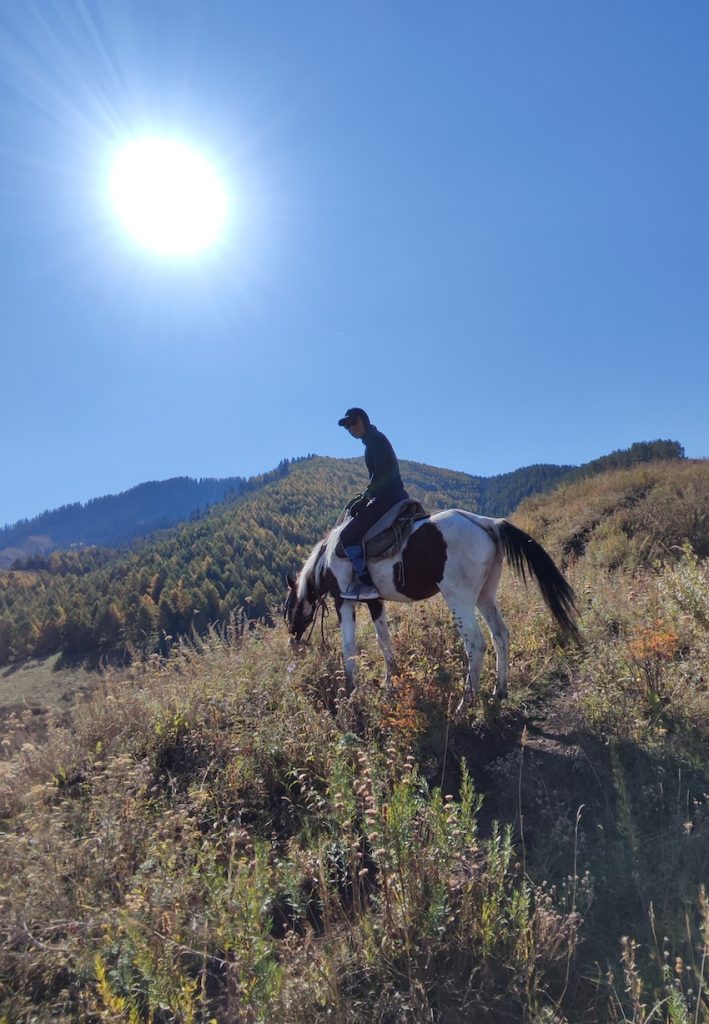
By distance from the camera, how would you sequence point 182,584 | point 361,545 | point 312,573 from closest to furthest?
point 361,545, point 312,573, point 182,584

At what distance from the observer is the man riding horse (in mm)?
5496

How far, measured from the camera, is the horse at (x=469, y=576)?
475 cm

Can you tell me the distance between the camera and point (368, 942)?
80.8 inches

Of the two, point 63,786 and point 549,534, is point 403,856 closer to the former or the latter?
point 63,786

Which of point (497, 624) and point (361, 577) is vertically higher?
point (361, 577)

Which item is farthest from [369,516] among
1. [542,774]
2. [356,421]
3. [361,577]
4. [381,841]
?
[381,841]

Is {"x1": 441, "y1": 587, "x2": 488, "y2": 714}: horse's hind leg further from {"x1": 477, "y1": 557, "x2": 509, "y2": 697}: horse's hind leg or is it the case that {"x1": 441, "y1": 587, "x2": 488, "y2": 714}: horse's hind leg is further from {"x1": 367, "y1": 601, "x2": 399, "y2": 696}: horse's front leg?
{"x1": 367, "y1": 601, "x2": 399, "y2": 696}: horse's front leg

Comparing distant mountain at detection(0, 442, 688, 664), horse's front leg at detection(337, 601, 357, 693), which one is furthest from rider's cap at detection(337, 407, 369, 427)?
distant mountain at detection(0, 442, 688, 664)

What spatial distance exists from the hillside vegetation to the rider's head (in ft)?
8.77

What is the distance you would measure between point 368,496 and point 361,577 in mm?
966

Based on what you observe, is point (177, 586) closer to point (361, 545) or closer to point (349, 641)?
point (349, 641)

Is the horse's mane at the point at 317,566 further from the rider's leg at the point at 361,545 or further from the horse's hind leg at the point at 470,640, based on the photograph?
the horse's hind leg at the point at 470,640

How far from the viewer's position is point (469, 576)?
15.9ft

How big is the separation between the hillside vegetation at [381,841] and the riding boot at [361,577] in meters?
0.84
